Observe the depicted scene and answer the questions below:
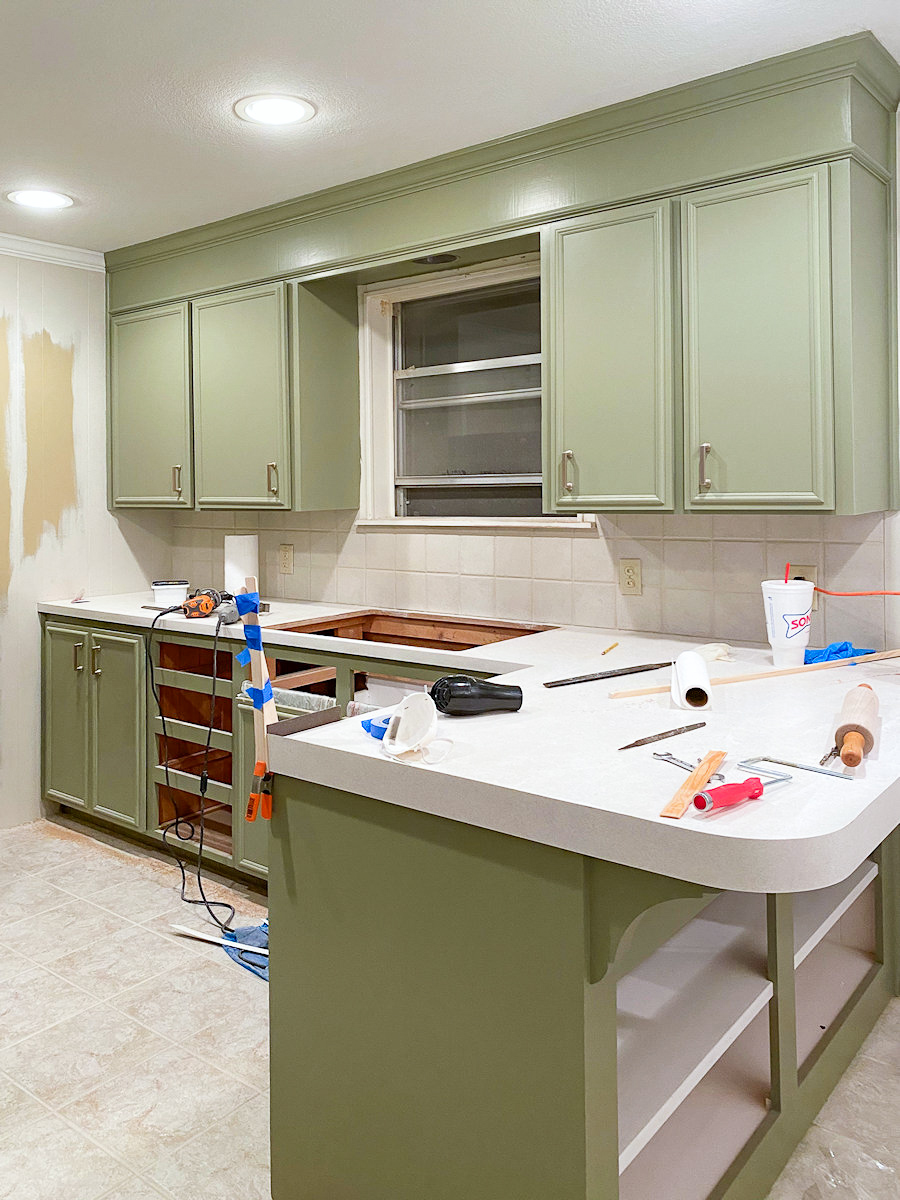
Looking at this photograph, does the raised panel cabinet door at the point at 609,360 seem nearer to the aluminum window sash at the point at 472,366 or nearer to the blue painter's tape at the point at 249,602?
the aluminum window sash at the point at 472,366

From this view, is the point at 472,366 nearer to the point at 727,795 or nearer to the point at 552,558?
the point at 552,558

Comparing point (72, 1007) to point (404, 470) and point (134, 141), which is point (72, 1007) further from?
point (134, 141)

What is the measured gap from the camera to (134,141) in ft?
9.54

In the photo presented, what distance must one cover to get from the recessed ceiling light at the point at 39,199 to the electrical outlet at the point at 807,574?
2.85 m

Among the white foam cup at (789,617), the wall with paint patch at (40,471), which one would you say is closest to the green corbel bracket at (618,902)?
the white foam cup at (789,617)

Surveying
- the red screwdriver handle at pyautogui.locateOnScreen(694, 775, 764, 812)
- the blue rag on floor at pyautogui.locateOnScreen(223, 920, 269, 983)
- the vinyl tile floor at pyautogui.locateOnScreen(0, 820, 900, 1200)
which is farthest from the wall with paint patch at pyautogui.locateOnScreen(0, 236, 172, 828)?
the red screwdriver handle at pyautogui.locateOnScreen(694, 775, 764, 812)

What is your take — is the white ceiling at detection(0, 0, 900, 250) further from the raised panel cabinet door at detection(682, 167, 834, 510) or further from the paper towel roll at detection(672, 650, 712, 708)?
the paper towel roll at detection(672, 650, 712, 708)

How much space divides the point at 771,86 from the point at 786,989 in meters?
2.16

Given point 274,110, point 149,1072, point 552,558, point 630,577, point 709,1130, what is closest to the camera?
point 709,1130

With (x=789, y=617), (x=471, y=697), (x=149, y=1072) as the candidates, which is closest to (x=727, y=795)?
(x=471, y=697)

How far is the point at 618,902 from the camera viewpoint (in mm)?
1293

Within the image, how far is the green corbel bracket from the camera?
125cm

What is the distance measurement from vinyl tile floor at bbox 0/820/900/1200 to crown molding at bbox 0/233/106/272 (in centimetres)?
259

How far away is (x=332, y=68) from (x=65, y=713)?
2768 millimetres
